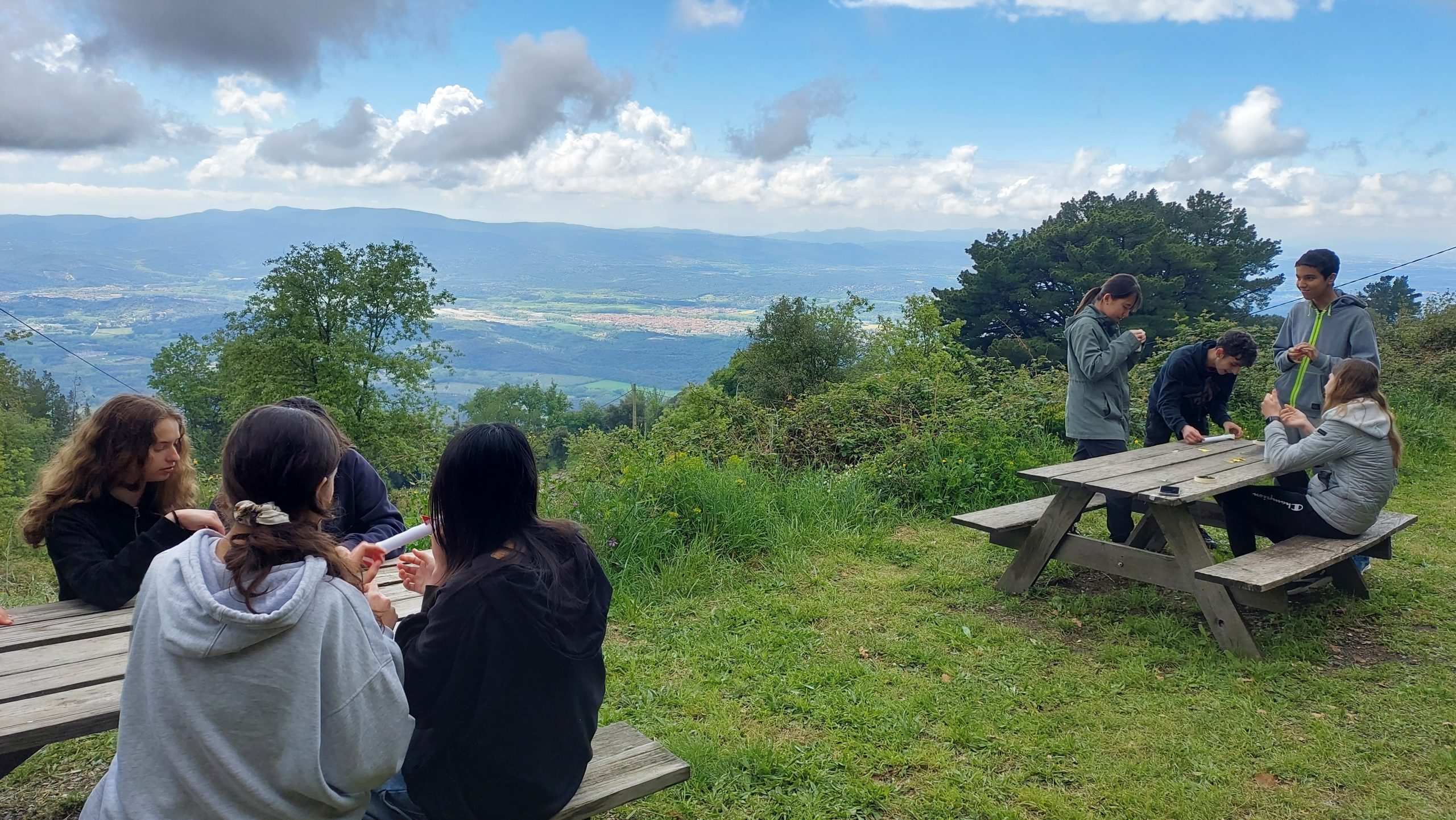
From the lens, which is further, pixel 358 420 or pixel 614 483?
pixel 358 420

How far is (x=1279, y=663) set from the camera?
391cm

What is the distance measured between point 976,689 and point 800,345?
3968 cm

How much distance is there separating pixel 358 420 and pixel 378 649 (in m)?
35.3

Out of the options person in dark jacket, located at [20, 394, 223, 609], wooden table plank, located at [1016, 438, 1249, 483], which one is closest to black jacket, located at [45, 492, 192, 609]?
person in dark jacket, located at [20, 394, 223, 609]

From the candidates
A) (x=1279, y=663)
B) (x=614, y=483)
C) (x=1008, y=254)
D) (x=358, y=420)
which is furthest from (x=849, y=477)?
(x=1008, y=254)

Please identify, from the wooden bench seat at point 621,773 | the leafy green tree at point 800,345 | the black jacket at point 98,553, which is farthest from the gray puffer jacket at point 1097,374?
the leafy green tree at point 800,345

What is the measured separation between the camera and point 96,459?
2.66m

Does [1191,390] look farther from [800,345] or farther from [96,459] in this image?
[800,345]

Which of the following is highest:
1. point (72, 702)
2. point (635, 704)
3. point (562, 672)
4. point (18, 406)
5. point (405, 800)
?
point (562, 672)

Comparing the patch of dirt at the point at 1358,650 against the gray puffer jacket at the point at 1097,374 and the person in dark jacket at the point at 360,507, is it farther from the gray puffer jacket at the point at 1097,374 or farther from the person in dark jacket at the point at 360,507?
the person in dark jacket at the point at 360,507

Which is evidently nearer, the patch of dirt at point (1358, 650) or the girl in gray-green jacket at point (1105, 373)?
Answer: the patch of dirt at point (1358, 650)

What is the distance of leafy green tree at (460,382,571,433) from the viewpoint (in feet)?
230

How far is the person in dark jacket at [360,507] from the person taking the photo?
332 cm

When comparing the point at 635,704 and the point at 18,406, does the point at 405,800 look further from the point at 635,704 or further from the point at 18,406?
the point at 18,406
